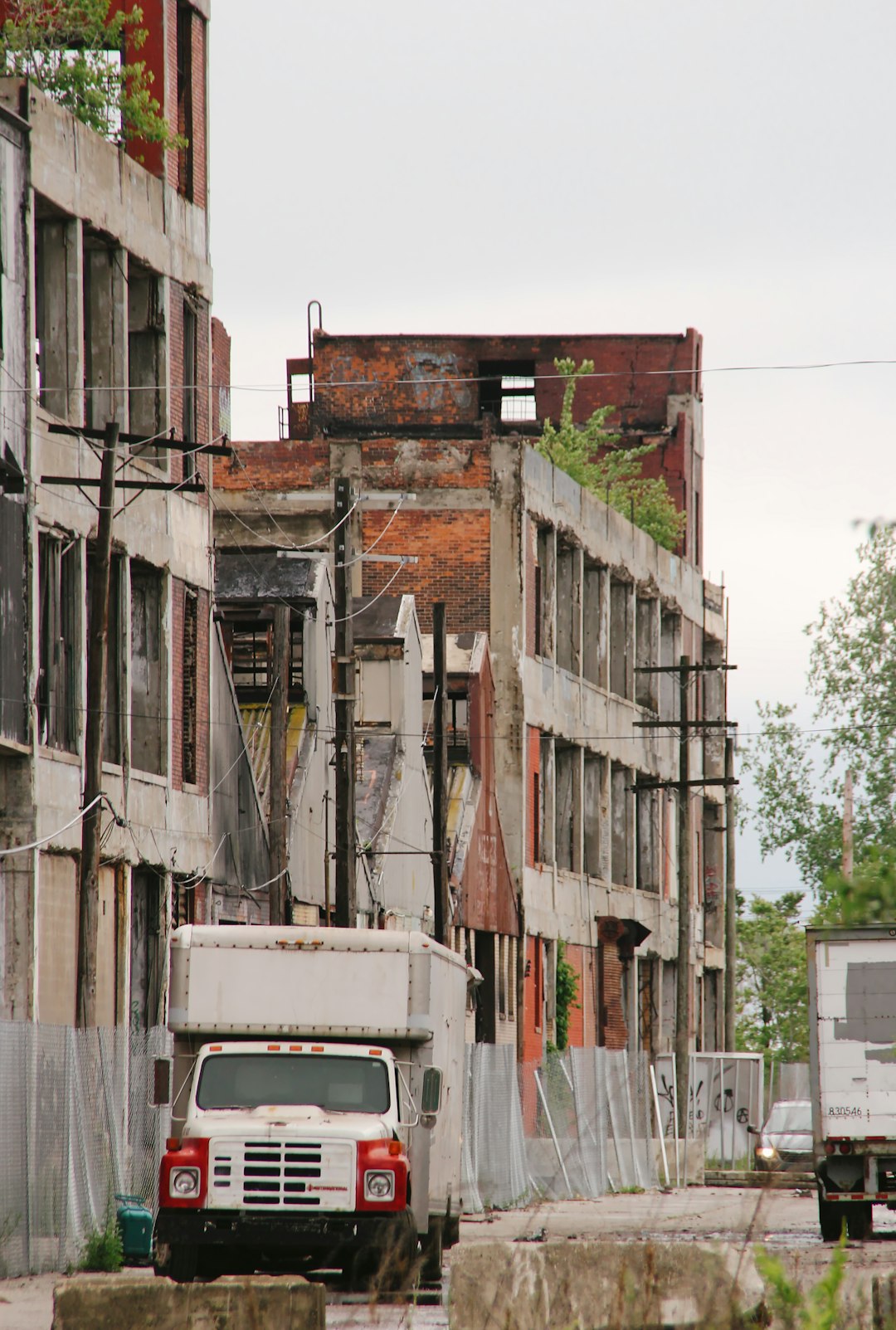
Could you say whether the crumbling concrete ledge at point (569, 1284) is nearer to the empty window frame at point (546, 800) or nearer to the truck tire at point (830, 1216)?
the truck tire at point (830, 1216)

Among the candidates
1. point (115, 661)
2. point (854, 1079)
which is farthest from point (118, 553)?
point (854, 1079)

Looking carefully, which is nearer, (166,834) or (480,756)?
(166,834)

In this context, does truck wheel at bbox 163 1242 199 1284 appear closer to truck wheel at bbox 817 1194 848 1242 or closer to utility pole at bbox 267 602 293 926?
truck wheel at bbox 817 1194 848 1242

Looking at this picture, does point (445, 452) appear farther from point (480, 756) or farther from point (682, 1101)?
point (682, 1101)

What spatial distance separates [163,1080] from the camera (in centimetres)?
1881

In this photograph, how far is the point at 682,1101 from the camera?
47281 millimetres

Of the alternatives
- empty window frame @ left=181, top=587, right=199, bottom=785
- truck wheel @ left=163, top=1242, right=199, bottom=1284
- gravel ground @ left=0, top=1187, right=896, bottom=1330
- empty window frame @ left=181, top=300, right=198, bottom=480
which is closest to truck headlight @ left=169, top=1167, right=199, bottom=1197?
truck wheel @ left=163, top=1242, right=199, bottom=1284

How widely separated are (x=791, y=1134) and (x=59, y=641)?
906 inches

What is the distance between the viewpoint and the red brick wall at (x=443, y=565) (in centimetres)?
4938

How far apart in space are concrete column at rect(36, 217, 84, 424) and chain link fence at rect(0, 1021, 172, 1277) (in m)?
9.66

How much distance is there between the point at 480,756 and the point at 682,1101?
8.24 m

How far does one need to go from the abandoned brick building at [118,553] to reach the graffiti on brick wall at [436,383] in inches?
1293

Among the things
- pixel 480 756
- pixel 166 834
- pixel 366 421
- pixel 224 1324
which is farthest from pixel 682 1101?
pixel 224 1324

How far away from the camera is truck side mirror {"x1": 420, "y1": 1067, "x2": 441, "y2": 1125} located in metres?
19.0
